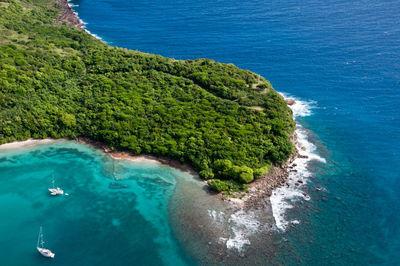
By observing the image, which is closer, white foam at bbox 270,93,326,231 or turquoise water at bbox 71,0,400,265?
turquoise water at bbox 71,0,400,265

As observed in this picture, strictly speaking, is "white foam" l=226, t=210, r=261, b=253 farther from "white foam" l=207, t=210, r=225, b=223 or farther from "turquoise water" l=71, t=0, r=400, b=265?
"turquoise water" l=71, t=0, r=400, b=265

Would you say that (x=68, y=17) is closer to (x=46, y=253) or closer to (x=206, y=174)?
(x=206, y=174)

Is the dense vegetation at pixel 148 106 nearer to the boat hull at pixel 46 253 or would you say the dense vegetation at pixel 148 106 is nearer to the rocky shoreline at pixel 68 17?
the boat hull at pixel 46 253

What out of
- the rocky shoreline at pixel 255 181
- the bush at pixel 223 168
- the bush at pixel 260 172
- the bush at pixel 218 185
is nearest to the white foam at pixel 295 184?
the rocky shoreline at pixel 255 181

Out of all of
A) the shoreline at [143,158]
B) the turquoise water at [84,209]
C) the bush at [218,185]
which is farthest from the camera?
the shoreline at [143,158]

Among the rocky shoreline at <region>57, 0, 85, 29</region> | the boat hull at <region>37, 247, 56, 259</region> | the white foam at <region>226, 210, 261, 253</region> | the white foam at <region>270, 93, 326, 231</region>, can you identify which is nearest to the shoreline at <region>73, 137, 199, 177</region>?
the white foam at <region>226, 210, 261, 253</region>

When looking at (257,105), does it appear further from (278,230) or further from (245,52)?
(245,52)
